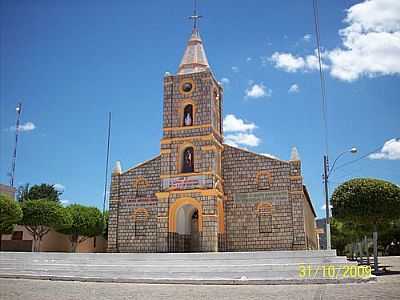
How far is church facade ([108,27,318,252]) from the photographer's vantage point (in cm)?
2839

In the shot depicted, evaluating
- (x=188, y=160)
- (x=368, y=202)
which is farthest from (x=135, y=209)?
(x=368, y=202)

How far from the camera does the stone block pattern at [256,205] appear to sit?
28.3 meters

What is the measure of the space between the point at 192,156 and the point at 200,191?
294 centimetres

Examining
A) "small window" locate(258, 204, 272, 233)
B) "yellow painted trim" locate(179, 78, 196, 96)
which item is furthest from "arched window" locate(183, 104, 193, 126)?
"small window" locate(258, 204, 272, 233)

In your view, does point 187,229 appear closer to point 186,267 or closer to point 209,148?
point 209,148

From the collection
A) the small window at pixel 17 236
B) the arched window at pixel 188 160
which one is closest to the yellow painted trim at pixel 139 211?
the arched window at pixel 188 160

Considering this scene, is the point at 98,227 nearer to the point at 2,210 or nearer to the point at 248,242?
the point at 2,210

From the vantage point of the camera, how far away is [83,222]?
41750mm

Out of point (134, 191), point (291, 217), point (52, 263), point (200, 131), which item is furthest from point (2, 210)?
point (291, 217)

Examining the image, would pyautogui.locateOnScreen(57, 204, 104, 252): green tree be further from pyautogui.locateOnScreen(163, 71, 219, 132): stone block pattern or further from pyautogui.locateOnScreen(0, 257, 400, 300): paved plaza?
pyautogui.locateOnScreen(0, 257, 400, 300): paved plaza

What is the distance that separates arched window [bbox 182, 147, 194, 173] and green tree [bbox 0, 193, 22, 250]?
14785 mm

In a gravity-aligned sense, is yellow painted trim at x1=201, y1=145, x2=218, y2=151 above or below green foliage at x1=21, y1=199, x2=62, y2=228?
above

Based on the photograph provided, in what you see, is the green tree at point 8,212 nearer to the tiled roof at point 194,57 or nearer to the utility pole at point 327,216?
the tiled roof at point 194,57
